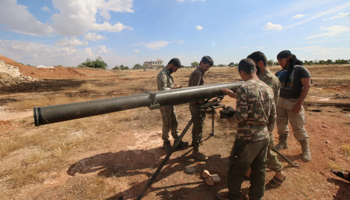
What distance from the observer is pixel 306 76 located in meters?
3.56

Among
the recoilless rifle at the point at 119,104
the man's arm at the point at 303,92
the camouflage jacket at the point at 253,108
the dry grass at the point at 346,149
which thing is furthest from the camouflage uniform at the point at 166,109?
the dry grass at the point at 346,149

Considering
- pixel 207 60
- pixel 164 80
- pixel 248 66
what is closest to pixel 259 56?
pixel 248 66

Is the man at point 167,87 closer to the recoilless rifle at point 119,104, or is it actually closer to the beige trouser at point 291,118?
the recoilless rifle at point 119,104

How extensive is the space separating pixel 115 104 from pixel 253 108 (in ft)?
6.15

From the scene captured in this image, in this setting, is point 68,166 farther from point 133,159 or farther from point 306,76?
point 306,76

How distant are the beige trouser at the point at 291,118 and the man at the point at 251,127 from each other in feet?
6.16

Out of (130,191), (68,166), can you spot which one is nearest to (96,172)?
(68,166)

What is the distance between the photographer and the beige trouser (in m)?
3.74

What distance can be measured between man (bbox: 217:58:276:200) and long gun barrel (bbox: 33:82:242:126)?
0.84m

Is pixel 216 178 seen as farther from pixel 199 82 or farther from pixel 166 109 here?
pixel 199 82

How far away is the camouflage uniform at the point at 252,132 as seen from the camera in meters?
2.20

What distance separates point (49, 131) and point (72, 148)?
2.01 m

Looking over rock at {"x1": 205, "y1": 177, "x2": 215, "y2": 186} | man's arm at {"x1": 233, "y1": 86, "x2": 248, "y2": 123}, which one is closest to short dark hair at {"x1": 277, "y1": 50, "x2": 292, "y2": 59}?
man's arm at {"x1": 233, "y1": 86, "x2": 248, "y2": 123}

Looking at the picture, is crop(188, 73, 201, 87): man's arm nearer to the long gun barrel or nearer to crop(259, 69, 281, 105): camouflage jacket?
the long gun barrel
